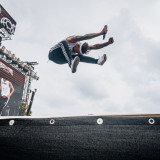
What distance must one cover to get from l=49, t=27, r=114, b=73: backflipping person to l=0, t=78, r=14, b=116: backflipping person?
10574 mm

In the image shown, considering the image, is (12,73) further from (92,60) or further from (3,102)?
A: (92,60)

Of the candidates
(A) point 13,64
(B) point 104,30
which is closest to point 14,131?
(B) point 104,30

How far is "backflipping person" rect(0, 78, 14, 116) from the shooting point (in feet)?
39.4

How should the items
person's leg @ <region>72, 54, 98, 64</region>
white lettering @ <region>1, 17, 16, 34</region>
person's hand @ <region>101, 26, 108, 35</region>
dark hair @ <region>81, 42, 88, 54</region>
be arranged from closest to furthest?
dark hair @ <region>81, 42, 88, 54</region>
person's hand @ <region>101, 26, 108, 35</region>
person's leg @ <region>72, 54, 98, 64</region>
white lettering @ <region>1, 17, 16, 34</region>

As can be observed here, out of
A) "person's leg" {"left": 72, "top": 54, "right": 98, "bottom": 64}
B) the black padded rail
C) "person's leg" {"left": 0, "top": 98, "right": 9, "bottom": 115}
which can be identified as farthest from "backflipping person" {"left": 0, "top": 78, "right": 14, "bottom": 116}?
the black padded rail

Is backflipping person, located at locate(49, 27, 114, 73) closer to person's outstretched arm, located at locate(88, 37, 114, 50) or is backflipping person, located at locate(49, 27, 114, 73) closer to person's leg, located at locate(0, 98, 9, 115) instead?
person's outstretched arm, located at locate(88, 37, 114, 50)

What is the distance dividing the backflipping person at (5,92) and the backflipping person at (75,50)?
34.7 ft

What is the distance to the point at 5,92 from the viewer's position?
12.5 m

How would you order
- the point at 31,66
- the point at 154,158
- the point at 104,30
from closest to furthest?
1. the point at 154,158
2. the point at 104,30
3. the point at 31,66

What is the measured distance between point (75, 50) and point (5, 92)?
11.5 metres

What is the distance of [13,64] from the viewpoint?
591 inches

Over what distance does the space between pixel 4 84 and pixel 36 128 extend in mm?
13379

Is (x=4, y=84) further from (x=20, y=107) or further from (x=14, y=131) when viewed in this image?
(x=14, y=131)

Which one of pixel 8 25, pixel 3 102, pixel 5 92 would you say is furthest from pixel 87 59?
pixel 8 25
